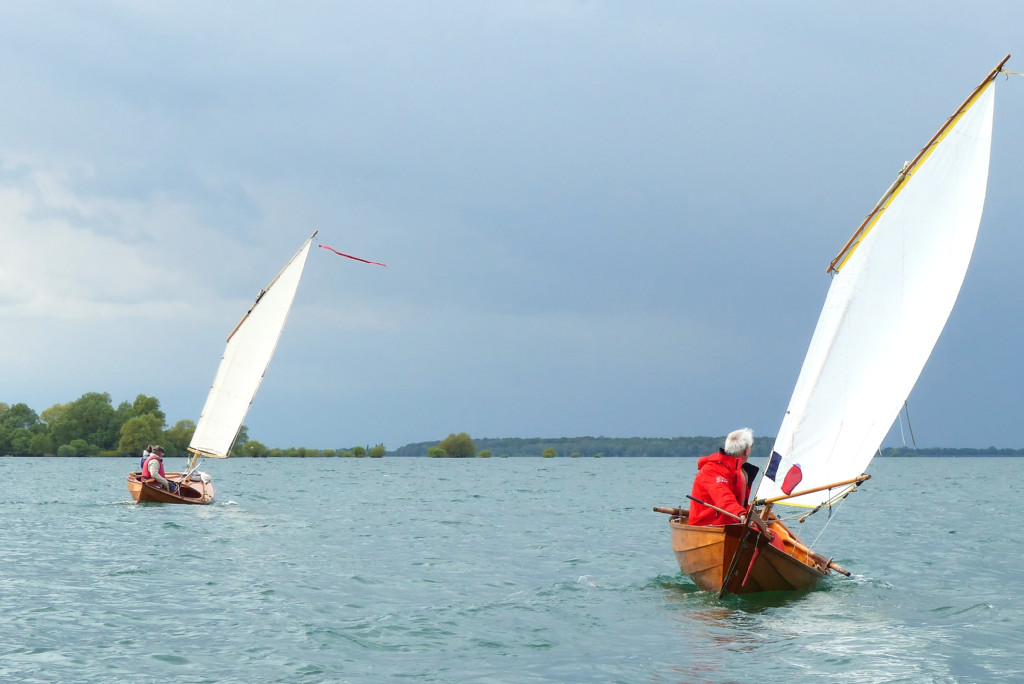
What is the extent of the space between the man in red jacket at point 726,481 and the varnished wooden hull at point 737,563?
0.33 meters

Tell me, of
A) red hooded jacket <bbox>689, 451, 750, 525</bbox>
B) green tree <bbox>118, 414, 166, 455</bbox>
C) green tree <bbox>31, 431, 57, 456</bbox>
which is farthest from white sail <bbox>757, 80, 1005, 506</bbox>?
green tree <bbox>31, 431, 57, 456</bbox>

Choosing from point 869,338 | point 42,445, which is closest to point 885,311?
point 869,338

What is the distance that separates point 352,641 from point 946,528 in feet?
91.1

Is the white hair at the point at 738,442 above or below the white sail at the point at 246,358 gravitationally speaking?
below

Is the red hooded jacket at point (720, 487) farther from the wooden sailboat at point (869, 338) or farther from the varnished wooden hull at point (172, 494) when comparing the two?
the varnished wooden hull at point (172, 494)

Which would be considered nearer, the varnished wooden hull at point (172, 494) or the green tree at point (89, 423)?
the varnished wooden hull at point (172, 494)

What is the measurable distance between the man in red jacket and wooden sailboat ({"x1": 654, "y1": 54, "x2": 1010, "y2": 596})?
32 centimetres

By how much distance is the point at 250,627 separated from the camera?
1399 centimetres

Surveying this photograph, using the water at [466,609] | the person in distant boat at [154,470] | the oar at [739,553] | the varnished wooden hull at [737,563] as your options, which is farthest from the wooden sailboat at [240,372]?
the oar at [739,553]

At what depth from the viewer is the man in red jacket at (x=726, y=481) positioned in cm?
1513

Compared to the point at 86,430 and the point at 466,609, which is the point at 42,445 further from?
the point at 466,609

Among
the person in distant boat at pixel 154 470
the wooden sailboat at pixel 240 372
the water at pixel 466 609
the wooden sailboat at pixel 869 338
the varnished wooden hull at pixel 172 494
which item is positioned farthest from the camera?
the wooden sailboat at pixel 240 372

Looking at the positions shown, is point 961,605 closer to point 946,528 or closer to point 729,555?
point 729,555

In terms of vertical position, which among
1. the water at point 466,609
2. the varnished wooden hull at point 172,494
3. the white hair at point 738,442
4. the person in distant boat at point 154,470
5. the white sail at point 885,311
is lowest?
the water at point 466,609
